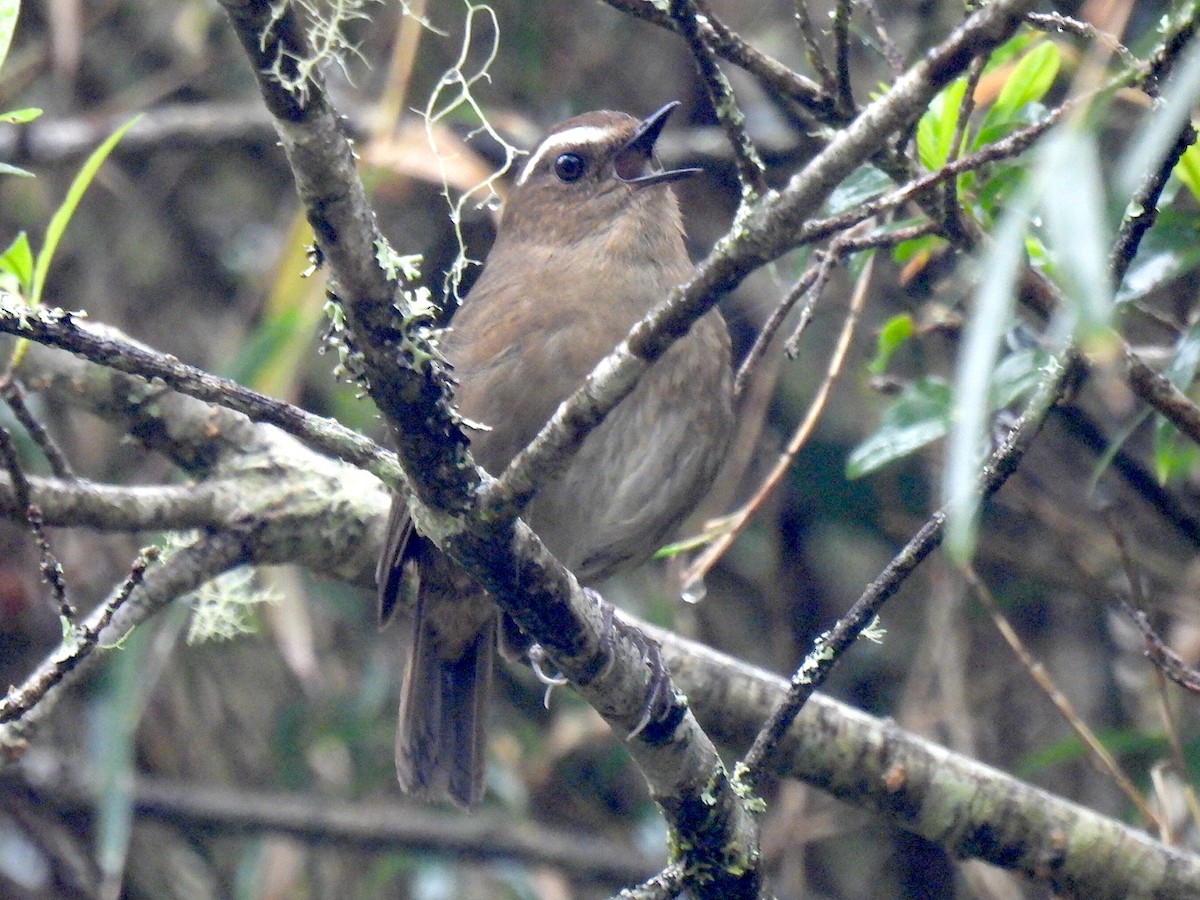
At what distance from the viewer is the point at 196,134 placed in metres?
5.30

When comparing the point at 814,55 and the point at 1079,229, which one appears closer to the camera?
the point at 1079,229

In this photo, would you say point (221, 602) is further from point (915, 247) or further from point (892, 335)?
point (915, 247)

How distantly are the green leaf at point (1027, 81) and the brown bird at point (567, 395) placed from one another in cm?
78

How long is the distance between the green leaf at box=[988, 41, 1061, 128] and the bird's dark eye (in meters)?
1.33

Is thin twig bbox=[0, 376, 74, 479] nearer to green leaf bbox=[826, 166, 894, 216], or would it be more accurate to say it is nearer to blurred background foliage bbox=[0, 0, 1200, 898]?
blurred background foliage bbox=[0, 0, 1200, 898]

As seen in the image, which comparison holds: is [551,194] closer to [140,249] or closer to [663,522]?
[663,522]

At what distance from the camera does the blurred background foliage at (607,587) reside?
14.7 feet

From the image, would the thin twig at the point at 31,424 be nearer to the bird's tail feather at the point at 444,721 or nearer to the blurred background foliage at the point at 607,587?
the blurred background foliage at the point at 607,587

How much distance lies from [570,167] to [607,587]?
177cm

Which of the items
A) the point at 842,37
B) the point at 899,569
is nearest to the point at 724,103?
the point at 842,37

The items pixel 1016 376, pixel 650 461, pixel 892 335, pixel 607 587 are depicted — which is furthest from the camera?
pixel 607 587

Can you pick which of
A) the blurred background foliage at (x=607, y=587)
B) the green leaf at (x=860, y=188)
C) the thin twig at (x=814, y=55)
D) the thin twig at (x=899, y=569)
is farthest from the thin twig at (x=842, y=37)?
the blurred background foliage at (x=607, y=587)

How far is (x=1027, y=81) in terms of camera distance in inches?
115

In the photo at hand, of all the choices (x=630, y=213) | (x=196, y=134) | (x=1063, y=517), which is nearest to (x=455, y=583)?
(x=630, y=213)
